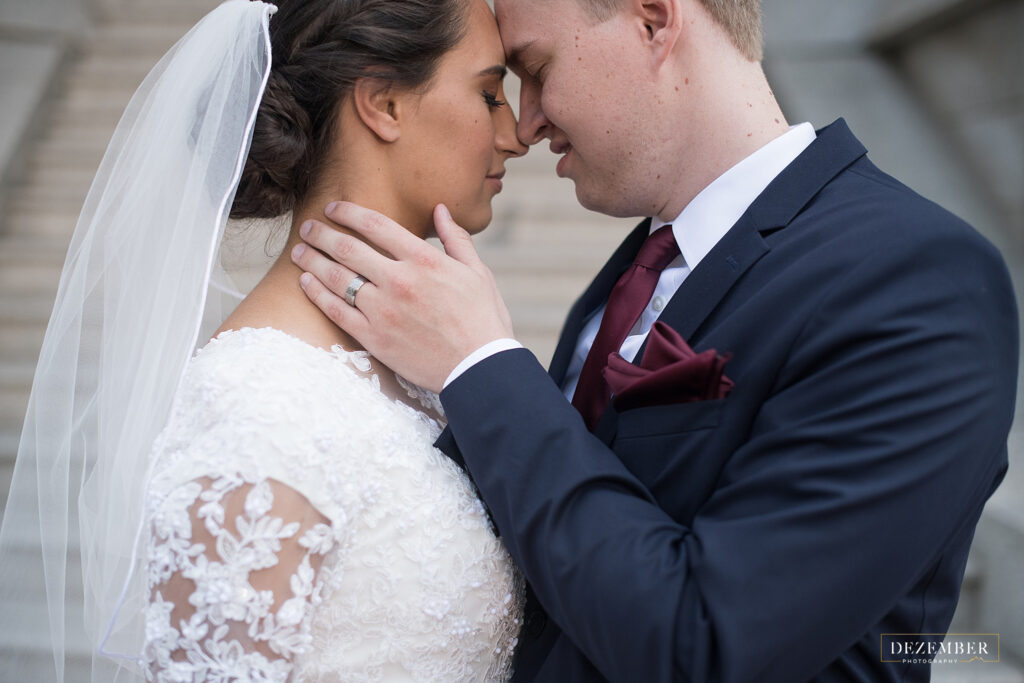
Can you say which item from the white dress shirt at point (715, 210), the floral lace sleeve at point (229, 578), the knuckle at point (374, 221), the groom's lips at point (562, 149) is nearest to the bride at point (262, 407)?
the floral lace sleeve at point (229, 578)

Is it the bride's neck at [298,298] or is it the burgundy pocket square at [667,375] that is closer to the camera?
the burgundy pocket square at [667,375]

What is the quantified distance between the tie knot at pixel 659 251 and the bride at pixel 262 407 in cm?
42

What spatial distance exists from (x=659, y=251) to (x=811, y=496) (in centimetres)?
78

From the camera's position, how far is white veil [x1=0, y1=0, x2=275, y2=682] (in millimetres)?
1649

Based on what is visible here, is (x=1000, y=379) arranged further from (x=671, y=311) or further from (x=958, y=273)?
(x=671, y=311)

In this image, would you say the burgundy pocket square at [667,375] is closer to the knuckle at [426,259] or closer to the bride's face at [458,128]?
the knuckle at [426,259]

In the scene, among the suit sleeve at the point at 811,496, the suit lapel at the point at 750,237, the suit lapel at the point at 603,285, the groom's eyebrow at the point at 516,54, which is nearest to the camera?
the suit sleeve at the point at 811,496

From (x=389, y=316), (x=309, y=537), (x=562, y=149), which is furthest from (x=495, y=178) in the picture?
(x=309, y=537)

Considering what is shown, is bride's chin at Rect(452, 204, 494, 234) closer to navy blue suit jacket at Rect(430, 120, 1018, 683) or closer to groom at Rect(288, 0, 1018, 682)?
groom at Rect(288, 0, 1018, 682)

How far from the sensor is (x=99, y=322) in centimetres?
175

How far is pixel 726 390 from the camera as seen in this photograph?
4.76 feet

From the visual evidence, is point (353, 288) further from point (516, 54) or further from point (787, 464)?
point (787, 464)

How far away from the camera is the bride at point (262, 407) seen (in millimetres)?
1460

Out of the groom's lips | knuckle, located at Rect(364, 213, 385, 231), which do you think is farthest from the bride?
the groom's lips
